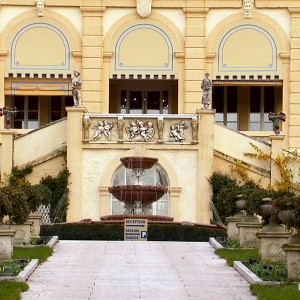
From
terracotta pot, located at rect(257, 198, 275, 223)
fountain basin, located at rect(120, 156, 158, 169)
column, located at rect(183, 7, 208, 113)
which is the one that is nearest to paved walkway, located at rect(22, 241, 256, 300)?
terracotta pot, located at rect(257, 198, 275, 223)

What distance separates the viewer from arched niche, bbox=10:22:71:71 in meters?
45.0

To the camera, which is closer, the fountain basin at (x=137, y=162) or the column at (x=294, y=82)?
the fountain basin at (x=137, y=162)

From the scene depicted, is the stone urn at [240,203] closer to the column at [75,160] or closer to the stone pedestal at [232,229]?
the stone pedestal at [232,229]

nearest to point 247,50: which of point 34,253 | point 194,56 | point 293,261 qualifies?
point 194,56

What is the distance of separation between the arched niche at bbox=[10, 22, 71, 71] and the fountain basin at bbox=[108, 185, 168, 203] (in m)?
12.7

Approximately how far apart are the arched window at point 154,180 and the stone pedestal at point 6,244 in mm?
17363

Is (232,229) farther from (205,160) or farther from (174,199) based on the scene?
(205,160)

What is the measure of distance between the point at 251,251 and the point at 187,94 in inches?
792

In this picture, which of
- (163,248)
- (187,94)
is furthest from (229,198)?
(187,94)

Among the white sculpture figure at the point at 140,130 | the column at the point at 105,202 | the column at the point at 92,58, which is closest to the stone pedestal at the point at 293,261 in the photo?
the column at the point at 105,202

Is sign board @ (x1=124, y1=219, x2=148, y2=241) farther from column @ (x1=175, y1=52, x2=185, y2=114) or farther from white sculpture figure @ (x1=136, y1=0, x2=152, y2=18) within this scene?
white sculpture figure @ (x1=136, y1=0, x2=152, y2=18)

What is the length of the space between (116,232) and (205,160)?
356 inches

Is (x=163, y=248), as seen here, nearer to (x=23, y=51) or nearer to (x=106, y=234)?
(x=106, y=234)

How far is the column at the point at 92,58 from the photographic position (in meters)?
44.5
